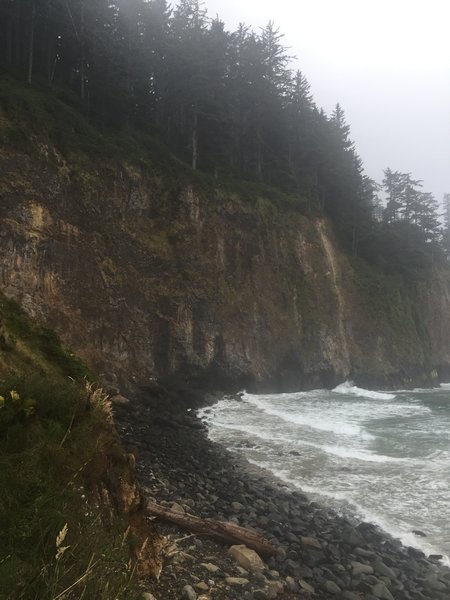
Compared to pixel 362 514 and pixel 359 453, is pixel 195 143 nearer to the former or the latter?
pixel 359 453

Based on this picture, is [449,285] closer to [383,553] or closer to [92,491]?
[383,553]

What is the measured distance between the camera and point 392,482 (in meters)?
11.7

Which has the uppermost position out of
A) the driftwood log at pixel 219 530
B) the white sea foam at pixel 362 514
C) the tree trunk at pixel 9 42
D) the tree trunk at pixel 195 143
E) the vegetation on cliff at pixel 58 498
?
the tree trunk at pixel 9 42

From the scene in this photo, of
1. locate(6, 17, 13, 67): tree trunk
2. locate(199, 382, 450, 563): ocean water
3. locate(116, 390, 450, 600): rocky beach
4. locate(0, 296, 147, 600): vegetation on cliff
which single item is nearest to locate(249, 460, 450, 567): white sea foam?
locate(199, 382, 450, 563): ocean water

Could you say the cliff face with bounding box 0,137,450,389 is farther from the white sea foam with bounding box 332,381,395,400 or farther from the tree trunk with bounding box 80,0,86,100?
the tree trunk with bounding box 80,0,86,100

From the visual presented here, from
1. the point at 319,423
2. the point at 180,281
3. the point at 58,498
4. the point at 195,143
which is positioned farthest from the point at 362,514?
the point at 195,143

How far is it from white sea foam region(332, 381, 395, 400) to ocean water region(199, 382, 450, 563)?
17.0 feet

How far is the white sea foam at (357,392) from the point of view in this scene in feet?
100.0

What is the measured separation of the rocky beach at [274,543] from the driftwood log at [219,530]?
0.12 meters

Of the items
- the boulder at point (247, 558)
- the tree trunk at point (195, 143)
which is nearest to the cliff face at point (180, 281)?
the tree trunk at point (195, 143)

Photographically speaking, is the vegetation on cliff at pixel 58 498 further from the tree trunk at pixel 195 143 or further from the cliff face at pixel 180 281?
the tree trunk at pixel 195 143

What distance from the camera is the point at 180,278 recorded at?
84.7 feet

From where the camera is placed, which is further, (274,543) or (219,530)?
(274,543)

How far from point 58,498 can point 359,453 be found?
12.8m
